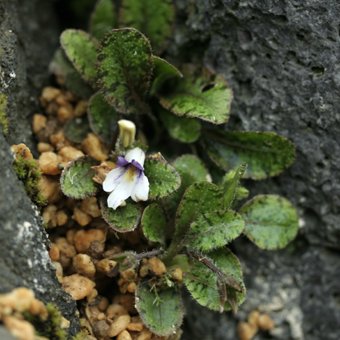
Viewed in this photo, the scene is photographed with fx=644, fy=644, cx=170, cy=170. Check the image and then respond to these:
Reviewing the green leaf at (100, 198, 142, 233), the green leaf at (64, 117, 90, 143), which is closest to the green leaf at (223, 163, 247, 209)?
the green leaf at (100, 198, 142, 233)

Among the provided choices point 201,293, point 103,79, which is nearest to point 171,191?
point 201,293

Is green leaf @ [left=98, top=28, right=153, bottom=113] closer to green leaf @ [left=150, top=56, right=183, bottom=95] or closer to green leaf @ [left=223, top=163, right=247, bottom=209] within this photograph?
green leaf @ [left=150, top=56, right=183, bottom=95]

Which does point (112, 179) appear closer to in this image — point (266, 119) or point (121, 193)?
point (121, 193)

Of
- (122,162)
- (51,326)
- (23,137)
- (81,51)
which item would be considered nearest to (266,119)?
(122,162)

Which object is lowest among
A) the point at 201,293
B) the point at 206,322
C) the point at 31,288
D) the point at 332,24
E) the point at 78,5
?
the point at 206,322

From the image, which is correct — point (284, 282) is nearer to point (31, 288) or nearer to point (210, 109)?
point (210, 109)
